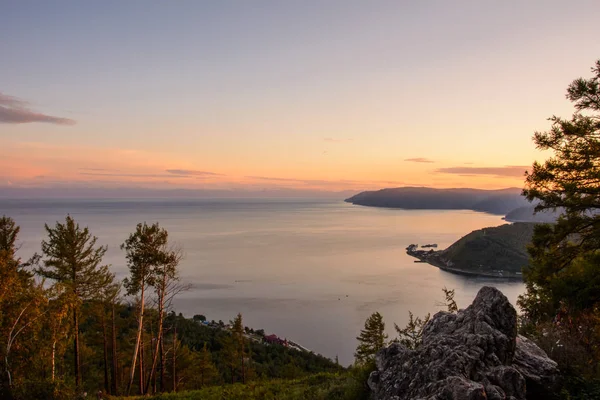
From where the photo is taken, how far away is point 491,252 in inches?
3932

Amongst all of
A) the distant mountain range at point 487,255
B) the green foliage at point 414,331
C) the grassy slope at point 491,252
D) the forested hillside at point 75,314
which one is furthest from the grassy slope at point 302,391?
the grassy slope at point 491,252

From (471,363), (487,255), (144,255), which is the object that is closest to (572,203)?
(471,363)

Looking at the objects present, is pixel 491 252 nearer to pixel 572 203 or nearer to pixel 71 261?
pixel 572 203

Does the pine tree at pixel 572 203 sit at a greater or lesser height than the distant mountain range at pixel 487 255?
greater

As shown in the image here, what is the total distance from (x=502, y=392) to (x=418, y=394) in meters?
1.15

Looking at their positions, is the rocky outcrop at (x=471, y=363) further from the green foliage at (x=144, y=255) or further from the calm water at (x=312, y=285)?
the calm water at (x=312, y=285)

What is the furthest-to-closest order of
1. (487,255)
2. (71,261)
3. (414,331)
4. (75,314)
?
(487,255)
(71,261)
(75,314)
(414,331)

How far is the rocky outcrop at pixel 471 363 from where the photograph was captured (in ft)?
17.9

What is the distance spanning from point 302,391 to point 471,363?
5582mm

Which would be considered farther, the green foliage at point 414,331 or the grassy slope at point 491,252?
the grassy slope at point 491,252

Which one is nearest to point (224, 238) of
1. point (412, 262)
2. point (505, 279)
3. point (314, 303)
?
point (412, 262)

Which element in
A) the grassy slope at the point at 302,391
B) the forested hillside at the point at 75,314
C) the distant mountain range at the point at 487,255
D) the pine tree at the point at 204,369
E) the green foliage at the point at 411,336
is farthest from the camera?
the distant mountain range at the point at 487,255

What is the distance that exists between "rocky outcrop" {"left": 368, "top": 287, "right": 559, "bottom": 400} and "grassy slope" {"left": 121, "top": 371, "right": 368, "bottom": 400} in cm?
88

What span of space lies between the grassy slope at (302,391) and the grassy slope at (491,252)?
92.2m
